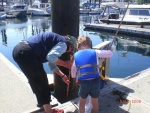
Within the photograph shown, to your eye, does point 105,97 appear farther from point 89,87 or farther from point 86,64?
point 86,64

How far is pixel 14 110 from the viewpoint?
4090 mm

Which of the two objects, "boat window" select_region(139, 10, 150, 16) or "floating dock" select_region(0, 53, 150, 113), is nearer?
"floating dock" select_region(0, 53, 150, 113)

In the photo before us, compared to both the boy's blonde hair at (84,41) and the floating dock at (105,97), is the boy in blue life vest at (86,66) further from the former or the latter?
the floating dock at (105,97)

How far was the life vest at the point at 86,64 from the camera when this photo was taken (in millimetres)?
3197

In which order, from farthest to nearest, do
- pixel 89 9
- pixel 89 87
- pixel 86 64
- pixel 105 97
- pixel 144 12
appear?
1. pixel 89 9
2. pixel 144 12
3. pixel 105 97
4. pixel 89 87
5. pixel 86 64

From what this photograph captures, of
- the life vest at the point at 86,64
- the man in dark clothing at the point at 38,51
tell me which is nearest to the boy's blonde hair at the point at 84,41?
the life vest at the point at 86,64

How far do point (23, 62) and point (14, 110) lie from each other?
4.11 feet

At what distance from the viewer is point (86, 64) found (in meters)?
3.20

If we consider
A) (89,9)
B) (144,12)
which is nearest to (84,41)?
(144,12)

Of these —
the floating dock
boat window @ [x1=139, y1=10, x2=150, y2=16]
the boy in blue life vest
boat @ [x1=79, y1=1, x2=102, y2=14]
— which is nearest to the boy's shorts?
the boy in blue life vest

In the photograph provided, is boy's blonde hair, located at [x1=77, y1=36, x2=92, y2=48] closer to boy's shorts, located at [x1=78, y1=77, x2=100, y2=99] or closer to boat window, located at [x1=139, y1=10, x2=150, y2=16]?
boy's shorts, located at [x1=78, y1=77, x2=100, y2=99]

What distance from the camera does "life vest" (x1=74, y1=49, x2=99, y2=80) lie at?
3197 millimetres

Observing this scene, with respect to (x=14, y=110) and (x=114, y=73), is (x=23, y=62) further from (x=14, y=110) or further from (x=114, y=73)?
(x=114, y=73)

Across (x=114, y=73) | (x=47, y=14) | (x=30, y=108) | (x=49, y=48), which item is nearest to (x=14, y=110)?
(x=30, y=108)
